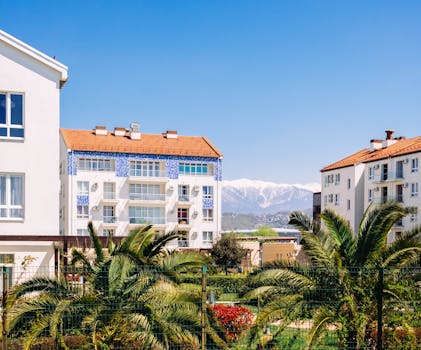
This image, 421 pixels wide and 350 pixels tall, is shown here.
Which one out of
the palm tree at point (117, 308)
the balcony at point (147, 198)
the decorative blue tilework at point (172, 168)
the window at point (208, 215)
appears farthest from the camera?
the window at point (208, 215)

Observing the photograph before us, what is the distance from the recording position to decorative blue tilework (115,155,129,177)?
53719mm

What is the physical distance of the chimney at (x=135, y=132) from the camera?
5562 centimetres

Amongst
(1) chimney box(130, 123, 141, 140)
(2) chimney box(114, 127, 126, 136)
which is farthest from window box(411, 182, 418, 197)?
(2) chimney box(114, 127, 126, 136)

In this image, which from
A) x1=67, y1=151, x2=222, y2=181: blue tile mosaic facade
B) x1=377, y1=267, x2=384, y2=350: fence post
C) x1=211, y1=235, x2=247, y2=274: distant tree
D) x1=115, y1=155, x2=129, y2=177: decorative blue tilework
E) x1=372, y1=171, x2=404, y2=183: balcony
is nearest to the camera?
x1=377, y1=267, x2=384, y2=350: fence post

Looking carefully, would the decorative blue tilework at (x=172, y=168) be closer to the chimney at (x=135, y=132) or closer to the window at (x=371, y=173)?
the chimney at (x=135, y=132)

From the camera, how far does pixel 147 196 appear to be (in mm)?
55156

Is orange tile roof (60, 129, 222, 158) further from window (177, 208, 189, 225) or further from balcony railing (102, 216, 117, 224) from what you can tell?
balcony railing (102, 216, 117, 224)

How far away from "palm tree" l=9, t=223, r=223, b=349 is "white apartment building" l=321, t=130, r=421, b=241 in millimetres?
39781

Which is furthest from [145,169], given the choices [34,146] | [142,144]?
[34,146]

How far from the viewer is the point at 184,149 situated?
55.2 meters

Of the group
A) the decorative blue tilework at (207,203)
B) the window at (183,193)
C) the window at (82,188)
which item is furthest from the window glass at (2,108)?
the decorative blue tilework at (207,203)

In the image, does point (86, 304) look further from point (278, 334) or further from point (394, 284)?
point (394, 284)

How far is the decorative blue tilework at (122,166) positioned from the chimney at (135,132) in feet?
8.80

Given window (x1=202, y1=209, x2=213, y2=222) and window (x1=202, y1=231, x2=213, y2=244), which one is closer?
window (x1=202, y1=231, x2=213, y2=244)
